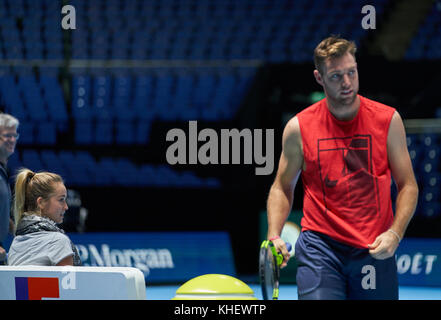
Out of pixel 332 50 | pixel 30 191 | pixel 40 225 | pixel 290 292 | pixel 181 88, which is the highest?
pixel 181 88

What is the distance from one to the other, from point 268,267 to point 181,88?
10.3 meters

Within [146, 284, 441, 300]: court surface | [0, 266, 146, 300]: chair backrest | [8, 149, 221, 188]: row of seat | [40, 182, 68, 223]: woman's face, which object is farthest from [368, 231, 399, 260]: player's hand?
[8, 149, 221, 188]: row of seat

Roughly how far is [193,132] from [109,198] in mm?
2174

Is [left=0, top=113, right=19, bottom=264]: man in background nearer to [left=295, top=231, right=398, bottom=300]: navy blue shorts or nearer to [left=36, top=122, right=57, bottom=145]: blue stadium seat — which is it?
[left=295, top=231, right=398, bottom=300]: navy blue shorts

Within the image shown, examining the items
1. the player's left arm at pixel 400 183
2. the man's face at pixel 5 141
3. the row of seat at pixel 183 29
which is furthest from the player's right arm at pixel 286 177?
the row of seat at pixel 183 29

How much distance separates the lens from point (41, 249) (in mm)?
3328

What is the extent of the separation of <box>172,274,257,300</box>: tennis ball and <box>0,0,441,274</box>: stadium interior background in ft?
21.3

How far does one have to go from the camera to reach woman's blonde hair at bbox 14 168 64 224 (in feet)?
11.7

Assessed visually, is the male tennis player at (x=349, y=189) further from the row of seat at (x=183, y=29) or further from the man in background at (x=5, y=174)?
the row of seat at (x=183, y=29)

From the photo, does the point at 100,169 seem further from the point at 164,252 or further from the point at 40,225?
the point at 40,225

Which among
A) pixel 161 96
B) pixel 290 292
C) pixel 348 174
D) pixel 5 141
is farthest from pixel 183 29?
pixel 348 174

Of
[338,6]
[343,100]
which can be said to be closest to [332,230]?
[343,100]

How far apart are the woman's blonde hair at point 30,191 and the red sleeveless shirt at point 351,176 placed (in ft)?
4.83

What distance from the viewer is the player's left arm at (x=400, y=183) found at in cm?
273
